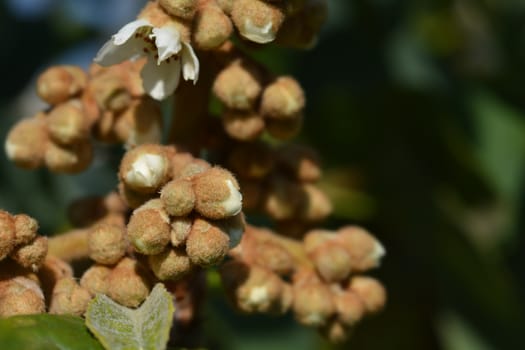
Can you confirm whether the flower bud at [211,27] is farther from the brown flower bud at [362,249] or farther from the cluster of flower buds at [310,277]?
the brown flower bud at [362,249]

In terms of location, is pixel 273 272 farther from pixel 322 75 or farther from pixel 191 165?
pixel 322 75

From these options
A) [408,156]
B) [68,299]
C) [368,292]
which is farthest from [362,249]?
[408,156]

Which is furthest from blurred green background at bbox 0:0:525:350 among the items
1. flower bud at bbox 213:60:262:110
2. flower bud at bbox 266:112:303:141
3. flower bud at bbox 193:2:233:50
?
flower bud at bbox 193:2:233:50

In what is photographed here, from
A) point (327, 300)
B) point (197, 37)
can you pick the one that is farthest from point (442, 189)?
point (197, 37)

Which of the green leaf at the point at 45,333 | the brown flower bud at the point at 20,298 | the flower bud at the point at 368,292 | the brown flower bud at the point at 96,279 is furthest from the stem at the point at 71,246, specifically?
the flower bud at the point at 368,292

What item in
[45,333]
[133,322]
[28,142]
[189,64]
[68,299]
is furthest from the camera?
[28,142]

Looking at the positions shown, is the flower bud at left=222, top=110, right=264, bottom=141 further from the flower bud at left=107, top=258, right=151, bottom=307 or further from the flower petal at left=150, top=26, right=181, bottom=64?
the flower bud at left=107, top=258, right=151, bottom=307

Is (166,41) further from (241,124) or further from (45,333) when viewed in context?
(45,333)
